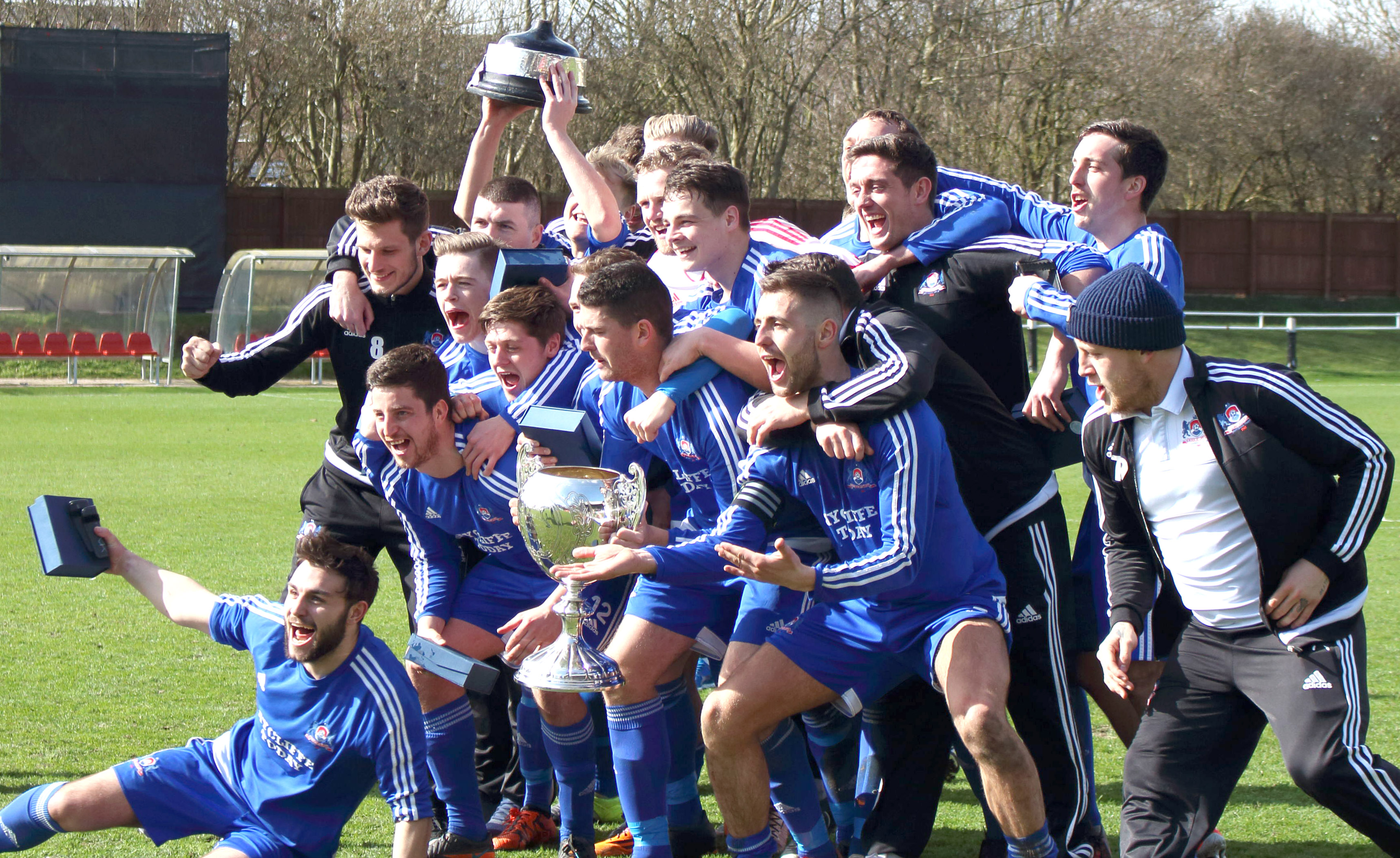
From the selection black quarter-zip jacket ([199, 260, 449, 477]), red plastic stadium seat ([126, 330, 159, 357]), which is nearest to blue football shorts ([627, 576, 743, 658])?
black quarter-zip jacket ([199, 260, 449, 477])

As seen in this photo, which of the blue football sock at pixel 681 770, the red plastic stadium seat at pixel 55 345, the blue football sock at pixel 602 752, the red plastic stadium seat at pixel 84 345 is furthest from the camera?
the red plastic stadium seat at pixel 55 345

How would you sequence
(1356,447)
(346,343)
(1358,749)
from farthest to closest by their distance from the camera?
(346,343) → (1356,447) → (1358,749)

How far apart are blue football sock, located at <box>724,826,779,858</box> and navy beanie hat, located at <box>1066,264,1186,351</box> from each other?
1682 millimetres

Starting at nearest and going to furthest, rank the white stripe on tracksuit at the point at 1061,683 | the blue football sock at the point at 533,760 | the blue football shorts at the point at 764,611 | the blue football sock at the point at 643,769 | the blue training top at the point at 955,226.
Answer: the blue football sock at the point at 643,769 < the blue football shorts at the point at 764,611 < the white stripe on tracksuit at the point at 1061,683 < the blue training top at the point at 955,226 < the blue football sock at the point at 533,760

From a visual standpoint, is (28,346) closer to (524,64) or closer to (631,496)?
(524,64)

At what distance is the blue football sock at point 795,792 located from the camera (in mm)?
4203

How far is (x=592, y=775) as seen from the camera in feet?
14.6

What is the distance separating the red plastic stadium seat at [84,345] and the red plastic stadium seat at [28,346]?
2.06 feet

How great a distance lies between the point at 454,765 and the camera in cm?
442

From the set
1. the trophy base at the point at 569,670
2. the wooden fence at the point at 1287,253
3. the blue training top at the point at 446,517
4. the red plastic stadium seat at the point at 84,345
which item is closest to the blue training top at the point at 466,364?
the blue training top at the point at 446,517

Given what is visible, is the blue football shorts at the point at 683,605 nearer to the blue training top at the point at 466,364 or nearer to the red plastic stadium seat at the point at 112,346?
the blue training top at the point at 466,364

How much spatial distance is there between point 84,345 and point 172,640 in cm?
1895

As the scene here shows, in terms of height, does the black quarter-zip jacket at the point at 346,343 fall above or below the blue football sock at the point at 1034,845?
above

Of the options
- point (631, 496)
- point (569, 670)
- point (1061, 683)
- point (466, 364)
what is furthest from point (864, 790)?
point (466, 364)
